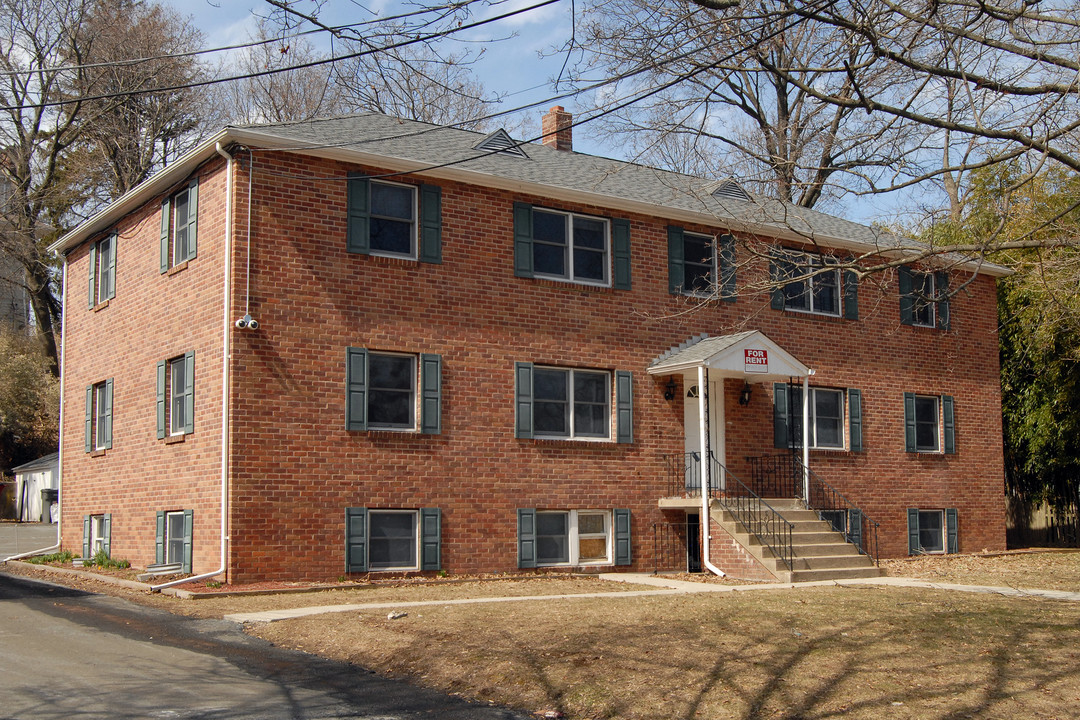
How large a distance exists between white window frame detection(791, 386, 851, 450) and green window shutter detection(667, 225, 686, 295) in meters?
3.32

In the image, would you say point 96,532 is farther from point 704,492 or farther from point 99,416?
point 704,492

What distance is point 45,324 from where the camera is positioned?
132ft

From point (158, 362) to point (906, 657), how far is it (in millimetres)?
13258

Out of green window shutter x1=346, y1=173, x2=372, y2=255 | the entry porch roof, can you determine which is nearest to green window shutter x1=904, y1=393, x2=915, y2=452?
the entry porch roof

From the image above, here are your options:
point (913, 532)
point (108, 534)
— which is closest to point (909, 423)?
point (913, 532)

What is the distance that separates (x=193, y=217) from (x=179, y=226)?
1.02 metres

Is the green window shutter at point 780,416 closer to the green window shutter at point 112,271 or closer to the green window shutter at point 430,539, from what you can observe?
the green window shutter at point 430,539

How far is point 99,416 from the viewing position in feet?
67.7

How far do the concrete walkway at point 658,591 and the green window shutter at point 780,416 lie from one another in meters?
4.00

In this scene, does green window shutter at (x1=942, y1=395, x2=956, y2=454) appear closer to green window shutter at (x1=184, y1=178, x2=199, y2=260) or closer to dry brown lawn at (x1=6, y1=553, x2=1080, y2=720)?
dry brown lawn at (x1=6, y1=553, x2=1080, y2=720)

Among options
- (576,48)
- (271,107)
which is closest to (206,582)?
(576,48)

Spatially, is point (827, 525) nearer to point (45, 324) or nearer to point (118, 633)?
point (118, 633)

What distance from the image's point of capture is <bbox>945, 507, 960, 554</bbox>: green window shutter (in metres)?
22.2

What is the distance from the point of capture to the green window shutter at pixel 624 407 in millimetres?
18391
